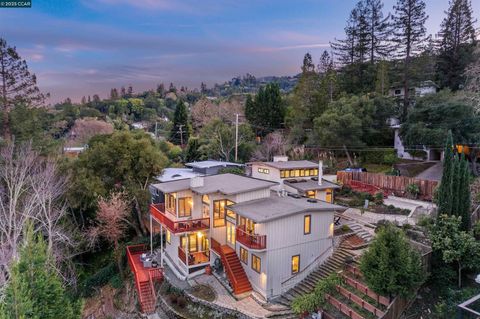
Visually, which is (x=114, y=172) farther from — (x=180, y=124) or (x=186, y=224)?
(x=180, y=124)

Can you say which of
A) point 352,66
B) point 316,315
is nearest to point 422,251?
point 316,315

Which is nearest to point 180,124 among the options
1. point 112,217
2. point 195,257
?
point 112,217

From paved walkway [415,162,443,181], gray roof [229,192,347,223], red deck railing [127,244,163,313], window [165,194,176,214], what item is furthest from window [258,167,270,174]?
paved walkway [415,162,443,181]

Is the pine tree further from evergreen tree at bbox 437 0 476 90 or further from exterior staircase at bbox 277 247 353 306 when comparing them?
exterior staircase at bbox 277 247 353 306

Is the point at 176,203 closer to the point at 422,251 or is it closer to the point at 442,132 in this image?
the point at 422,251

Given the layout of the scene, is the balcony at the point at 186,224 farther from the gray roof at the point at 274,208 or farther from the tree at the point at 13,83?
the tree at the point at 13,83

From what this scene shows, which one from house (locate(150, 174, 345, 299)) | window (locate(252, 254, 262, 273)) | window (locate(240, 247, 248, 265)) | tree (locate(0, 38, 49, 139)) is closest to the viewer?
house (locate(150, 174, 345, 299))

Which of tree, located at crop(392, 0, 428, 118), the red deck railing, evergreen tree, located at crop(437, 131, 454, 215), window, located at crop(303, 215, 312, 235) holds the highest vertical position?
tree, located at crop(392, 0, 428, 118)
